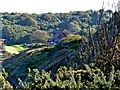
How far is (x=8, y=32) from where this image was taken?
156m

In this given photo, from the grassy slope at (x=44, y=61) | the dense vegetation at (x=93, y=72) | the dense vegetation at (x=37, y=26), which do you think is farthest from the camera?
the dense vegetation at (x=37, y=26)

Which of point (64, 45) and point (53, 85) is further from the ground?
point (53, 85)

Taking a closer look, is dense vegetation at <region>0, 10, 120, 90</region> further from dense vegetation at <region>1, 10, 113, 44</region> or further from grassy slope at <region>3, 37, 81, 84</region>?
dense vegetation at <region>1, 10, 113, 44</region>

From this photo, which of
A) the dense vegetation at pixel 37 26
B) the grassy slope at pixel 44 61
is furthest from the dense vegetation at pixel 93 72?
the dense vegetation at pixel 37 26

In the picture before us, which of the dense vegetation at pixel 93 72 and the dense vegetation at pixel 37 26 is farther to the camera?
the dense vegetation at pixel 37 26

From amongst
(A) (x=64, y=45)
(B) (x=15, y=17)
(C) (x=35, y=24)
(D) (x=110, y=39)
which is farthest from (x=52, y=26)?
(D) (x=110, y=39)

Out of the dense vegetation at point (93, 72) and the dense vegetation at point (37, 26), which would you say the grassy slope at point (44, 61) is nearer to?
the dense vegetation at point (93, 72)

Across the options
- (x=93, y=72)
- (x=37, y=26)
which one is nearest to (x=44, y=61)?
(x=93, y=72)

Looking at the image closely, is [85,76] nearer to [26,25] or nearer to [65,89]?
[65,89]

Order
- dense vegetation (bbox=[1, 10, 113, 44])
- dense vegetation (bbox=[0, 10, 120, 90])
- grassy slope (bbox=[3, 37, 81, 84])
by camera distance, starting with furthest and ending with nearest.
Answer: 1. dense vegetation (bbox=[1, 10, 113, 44])
2. grassy slope (bbox=[3, 37, 81, 84])
3. dense vegetation (bbox=[0, 10, 120, 90])

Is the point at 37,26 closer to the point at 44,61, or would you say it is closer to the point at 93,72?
the point at 44,61

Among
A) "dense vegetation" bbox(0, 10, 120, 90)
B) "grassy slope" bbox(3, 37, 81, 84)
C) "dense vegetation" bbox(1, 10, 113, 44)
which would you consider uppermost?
"dense vegetation" bbox(0, 10, 120, 90)

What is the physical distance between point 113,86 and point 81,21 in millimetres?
173118

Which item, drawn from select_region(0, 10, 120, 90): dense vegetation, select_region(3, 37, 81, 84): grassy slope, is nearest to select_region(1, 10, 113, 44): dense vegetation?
select_region(3, 37, 81, 84): grassy slope
